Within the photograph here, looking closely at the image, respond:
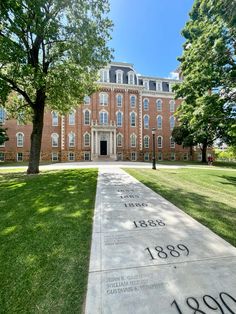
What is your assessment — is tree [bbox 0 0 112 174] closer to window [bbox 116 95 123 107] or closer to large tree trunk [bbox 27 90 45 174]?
large tree trunk [bbox 27 90 45 174]

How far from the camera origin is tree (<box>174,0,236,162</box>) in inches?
391

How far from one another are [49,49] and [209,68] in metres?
10.0

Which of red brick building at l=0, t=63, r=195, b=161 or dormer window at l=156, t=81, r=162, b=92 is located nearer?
red brick building at l=0, t=63, r=195, b=161

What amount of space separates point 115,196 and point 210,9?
10196 millimetres

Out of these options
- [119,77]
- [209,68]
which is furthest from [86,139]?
[209,68]

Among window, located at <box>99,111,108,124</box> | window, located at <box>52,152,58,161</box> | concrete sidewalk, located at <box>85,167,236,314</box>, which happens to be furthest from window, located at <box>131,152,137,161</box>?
concrete sidewalk, located at <box>85,167,236,314</box>

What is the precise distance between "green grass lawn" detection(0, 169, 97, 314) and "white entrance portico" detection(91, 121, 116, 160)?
27803mm

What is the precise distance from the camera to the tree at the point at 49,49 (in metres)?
9.57

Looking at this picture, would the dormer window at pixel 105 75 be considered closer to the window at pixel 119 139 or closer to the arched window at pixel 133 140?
the window at pixel 119 139

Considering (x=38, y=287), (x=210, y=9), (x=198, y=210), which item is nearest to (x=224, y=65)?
(x=210, y=9)

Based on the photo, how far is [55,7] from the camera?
1117cm

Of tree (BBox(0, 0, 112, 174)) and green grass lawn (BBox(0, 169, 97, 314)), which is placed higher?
tree (BBox(0, 0, 112, 174))

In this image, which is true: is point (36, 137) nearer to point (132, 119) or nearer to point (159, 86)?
point (132, 119)

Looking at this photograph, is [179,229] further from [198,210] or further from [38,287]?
[38,287]
